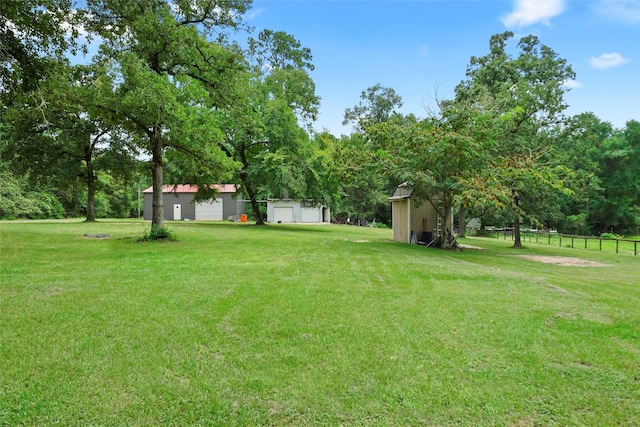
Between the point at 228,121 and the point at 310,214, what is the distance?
19.2 meters

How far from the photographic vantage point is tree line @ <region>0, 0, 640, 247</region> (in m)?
10.5

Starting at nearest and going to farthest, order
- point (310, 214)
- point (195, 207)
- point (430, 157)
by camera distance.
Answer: point (430, 157) → point (310, 214) → point (195, 207)

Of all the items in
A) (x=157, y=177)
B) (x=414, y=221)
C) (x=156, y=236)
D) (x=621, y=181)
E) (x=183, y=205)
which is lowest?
(x=156, y=236)

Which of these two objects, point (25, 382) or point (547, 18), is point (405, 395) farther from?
point (547, 18)

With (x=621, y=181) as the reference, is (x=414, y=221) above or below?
below

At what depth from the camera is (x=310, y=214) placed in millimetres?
38375

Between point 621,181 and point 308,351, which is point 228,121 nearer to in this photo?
point 308,351

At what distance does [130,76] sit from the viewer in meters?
10.9

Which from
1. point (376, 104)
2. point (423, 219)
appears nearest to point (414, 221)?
point (423, 219)

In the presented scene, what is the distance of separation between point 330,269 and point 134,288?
3882mm

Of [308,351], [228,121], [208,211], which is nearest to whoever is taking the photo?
[308,351]

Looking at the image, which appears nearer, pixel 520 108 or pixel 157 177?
pixel 157 177

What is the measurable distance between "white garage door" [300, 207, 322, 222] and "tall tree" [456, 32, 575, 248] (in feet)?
60.7

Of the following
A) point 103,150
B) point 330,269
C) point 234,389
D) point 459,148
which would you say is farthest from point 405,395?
point 103,150
